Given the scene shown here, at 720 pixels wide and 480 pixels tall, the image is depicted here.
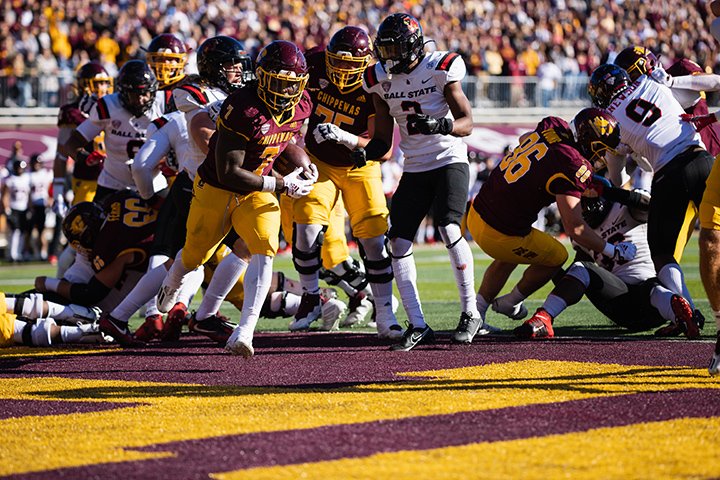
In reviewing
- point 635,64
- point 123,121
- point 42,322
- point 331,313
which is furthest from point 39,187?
point 635,64

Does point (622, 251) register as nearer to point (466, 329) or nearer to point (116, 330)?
point (466, 329)

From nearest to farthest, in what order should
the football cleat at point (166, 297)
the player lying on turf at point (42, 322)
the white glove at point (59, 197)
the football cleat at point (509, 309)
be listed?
1. the football cleat at point (166, 297)
2. the player lying on turf at point (42, 322)
3. the football cleat at point (509, 309)
4. the white glove at point (59, 197)

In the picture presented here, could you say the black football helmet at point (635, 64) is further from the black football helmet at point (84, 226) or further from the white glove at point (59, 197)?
the white glove at point (59, 197)

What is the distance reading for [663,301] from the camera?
699 centimetres

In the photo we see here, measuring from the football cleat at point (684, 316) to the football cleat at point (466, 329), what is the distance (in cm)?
118

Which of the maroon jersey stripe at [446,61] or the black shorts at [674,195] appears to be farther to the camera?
the black shorts at [674,195]

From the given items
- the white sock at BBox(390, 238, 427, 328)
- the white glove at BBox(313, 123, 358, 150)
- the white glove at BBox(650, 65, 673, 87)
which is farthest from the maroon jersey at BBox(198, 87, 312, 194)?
A: the white glove at BBox(650, 65, 673, 87)

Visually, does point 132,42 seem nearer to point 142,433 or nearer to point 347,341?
point 347,341

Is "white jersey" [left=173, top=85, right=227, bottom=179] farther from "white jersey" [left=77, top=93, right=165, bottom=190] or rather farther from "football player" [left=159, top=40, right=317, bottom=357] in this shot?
"white jersey" [left=77, top=93, right=165, bottom=190]

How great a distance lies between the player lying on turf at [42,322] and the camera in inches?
281

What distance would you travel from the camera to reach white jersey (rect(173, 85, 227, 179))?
23.7 ft

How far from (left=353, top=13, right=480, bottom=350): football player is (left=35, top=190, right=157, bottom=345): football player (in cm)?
162

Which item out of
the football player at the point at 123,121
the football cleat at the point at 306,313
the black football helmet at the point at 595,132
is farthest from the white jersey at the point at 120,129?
the black football helmet at the point at 595,132

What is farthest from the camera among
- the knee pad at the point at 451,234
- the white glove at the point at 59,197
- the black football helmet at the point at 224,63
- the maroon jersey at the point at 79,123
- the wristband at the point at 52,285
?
the white glove at the point at 59,197
